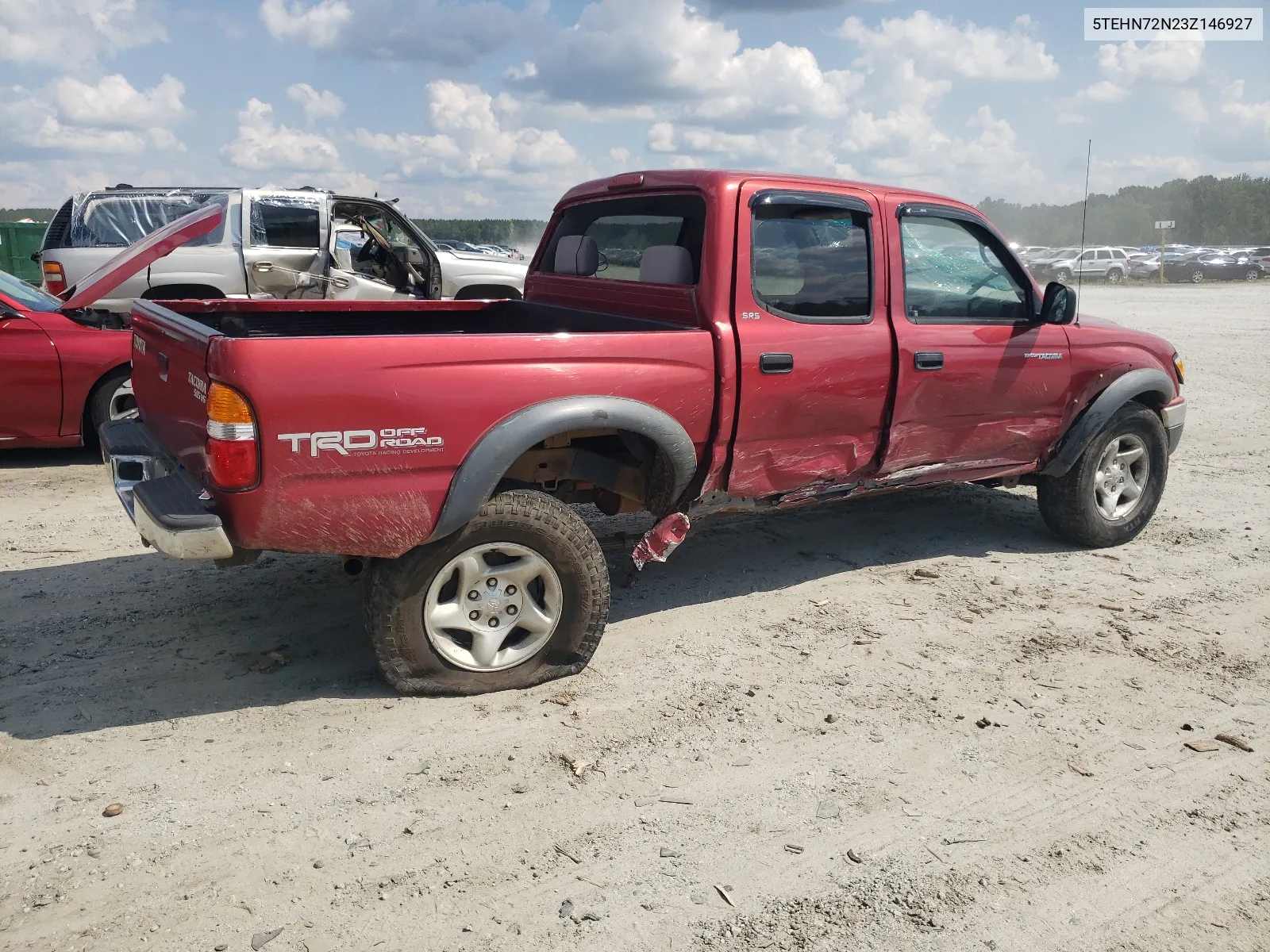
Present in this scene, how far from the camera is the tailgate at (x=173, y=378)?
11.4 feet

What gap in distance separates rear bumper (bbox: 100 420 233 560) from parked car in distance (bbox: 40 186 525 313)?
5.87 metres

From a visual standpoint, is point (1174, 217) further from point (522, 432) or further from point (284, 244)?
point (522, 432)

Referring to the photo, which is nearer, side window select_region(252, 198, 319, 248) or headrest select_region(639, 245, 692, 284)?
headrest select_region(639, 245, 692, 284)

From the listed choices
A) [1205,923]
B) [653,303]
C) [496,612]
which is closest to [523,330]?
[653,303]

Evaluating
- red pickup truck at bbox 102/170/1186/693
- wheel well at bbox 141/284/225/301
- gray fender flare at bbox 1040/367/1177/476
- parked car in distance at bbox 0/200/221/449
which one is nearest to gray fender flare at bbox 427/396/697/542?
red pickup truck at bbox 102/170/1186/693

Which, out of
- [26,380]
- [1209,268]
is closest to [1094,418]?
[26,380]

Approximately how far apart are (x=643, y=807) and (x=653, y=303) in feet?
7.47

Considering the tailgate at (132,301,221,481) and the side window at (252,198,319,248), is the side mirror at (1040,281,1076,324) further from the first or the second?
the side window at (252,198,319,248)

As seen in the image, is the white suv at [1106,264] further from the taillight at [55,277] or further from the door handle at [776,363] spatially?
the door handle at [776,363]

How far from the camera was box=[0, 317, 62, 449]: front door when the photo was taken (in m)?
6.88

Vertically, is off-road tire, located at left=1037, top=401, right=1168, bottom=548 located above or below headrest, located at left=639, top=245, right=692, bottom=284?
below

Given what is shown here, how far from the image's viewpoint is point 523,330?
5441 mm

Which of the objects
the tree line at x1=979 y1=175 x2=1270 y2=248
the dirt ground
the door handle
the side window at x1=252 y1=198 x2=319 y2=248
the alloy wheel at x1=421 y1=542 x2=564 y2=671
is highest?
the tree line at x1=979 y1=175 x2=1270 y2=248

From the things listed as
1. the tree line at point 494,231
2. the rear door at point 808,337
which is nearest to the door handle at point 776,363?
the rear door at point 808,337
